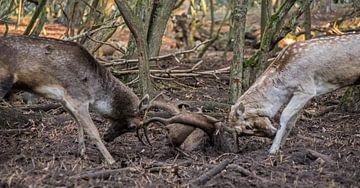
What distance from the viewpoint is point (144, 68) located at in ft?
28.3

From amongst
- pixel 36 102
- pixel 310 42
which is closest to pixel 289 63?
pixel 310 42

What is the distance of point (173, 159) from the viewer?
284 inches

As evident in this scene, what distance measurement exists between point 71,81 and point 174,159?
4.50 feet

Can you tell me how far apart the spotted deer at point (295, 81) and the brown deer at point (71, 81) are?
1.35 m

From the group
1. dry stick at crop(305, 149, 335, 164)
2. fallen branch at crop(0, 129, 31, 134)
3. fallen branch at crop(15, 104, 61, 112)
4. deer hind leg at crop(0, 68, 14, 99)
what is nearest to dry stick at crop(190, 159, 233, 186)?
dry stick at crop(305, 149, 335, 164)

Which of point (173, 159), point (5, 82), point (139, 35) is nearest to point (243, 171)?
point (173, 159)

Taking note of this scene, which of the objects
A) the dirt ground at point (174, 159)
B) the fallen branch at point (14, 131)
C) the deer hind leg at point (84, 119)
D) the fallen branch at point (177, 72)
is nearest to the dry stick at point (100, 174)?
the dirt ground at point (174, 159)

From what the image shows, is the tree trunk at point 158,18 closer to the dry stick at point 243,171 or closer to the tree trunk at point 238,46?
the tree trunk at point 238,46

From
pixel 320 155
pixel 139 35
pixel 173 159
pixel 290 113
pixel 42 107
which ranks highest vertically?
Result: pixel 139 35

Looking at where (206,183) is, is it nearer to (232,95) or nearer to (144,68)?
(144,68)

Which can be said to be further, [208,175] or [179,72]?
[179,72]

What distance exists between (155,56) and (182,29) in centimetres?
1167

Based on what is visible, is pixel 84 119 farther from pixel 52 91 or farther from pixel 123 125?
pixel 123 125

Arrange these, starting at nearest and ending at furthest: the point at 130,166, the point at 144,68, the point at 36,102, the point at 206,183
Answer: the point at 206,183, the point at 130,166, the point at 144,68, the point at 36,102
